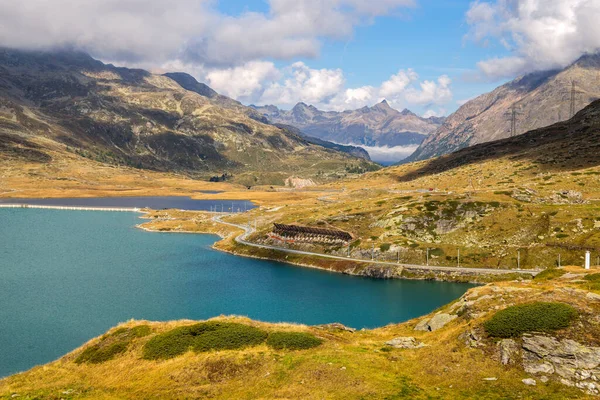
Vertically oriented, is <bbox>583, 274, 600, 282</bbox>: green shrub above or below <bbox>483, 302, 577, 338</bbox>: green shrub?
above

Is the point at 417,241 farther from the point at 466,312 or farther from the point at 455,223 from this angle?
the point at 466,312

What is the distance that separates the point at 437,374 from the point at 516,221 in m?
138

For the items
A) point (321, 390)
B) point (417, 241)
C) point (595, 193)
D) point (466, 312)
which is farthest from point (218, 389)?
point (595, 193)

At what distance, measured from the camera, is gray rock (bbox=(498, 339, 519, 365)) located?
4341cm

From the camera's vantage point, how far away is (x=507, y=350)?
44250mm

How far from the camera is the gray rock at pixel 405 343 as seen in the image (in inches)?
2031

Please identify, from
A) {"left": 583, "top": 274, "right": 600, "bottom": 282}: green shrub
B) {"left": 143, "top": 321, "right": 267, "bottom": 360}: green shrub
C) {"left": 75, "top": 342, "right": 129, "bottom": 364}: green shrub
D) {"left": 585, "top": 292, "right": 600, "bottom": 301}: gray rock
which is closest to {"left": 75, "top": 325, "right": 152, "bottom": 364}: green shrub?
{"left": 75, "top": 342, "right": 129, "bottom": 364}: green shrub

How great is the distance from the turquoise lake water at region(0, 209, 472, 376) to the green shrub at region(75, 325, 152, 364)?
80.9 ft

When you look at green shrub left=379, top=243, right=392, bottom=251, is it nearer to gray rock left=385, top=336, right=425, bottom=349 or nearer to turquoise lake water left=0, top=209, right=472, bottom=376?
turquoise lake water left=0, top=209, right=472, bottom=376

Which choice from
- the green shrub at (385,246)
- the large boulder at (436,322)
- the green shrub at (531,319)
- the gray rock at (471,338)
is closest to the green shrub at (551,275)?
the large boulder at (436,322)

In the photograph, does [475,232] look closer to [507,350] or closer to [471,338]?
[471,338]

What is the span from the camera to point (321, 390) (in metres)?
39.7

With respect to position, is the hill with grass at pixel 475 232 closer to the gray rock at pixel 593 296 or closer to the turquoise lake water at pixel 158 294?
the turquoise lake water at pixel 158 294

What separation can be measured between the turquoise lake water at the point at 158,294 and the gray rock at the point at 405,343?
50.3 m
